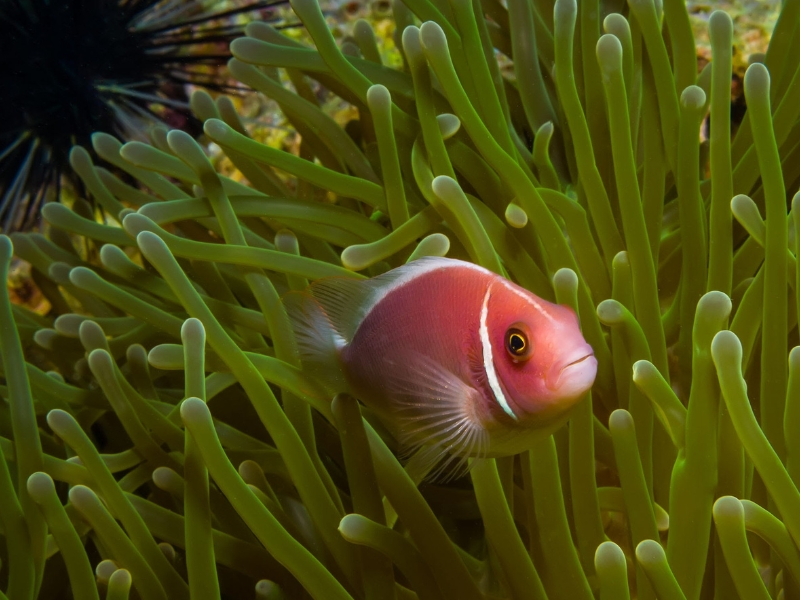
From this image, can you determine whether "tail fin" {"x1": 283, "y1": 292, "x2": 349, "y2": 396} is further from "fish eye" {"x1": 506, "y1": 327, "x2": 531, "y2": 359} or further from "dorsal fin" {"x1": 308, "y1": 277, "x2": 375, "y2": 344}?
"fish eye" {"x1": 506, "y1": 327, "x2": 531, "y2": 359}

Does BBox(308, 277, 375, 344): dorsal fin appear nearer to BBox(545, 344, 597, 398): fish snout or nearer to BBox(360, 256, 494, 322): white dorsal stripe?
BBox(360, 256, 494, 322): white dorsal stripe

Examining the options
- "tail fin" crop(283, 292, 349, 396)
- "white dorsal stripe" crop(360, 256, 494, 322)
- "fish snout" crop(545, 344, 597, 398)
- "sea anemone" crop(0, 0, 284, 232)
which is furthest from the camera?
"sea anemone" crop(0, 0, 284, 232)

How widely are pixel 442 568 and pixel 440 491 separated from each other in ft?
0.77

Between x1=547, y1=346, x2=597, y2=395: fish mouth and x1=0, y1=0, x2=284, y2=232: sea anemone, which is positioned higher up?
x1=0, y1=0, x2=284, y2=232: sea anemone

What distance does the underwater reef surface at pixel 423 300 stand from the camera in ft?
2.92

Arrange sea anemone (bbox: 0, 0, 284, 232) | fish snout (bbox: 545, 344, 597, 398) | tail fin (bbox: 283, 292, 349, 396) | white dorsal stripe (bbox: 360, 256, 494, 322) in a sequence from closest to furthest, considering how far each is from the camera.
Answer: fish snout (bbox: 545, 344, 597, 398), white dorsal stripe (bbox: 360, 256, 494, 322), tail fin (bbox: 283, 292, 349, 396), sea anemone (bbox: 0, 0, 284, 232)

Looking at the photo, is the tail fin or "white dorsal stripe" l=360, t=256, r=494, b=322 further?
the tail fin

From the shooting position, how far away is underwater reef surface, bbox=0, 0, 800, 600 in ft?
2.92

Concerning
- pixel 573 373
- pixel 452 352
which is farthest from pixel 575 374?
pixel 452 352

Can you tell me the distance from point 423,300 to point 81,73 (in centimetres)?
179

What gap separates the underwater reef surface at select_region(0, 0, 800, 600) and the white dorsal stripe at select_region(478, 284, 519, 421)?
0.19 meters

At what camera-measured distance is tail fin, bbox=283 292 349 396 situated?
3.02ft

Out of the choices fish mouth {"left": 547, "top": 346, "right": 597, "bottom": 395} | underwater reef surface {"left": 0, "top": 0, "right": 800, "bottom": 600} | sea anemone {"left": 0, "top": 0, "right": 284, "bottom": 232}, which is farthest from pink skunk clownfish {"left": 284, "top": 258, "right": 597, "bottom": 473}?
sea anemone {"left": 0, "top": 0, "right": 284, "bottom": 232}

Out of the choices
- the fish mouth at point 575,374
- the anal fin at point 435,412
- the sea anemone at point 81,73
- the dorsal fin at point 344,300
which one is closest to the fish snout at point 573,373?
the fish mouth at point 575,374
